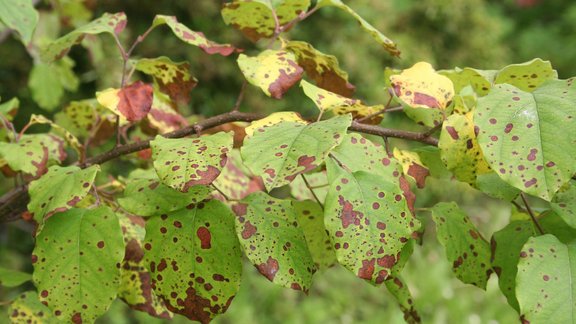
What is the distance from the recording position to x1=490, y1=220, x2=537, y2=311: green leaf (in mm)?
728

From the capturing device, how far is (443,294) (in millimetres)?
3236

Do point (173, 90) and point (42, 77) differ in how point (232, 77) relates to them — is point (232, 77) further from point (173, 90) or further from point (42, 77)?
point (173, 90)

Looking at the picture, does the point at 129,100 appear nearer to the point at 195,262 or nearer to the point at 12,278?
the point at 195,262

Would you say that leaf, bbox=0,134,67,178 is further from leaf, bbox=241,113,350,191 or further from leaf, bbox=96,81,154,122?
leaf, bbox=241,113,350,191

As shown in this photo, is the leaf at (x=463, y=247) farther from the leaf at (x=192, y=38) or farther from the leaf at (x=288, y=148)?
the leaf at (x=192, y=38)

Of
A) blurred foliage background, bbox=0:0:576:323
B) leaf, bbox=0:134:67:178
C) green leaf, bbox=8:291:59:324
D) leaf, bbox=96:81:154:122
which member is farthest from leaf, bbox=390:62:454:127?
blurred foliage background, bbox=0:0:576:323

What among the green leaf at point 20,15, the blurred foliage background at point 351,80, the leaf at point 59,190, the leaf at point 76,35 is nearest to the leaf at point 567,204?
the leaf at point 59,190

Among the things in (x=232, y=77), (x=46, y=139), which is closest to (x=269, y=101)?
(x=232, y=77)

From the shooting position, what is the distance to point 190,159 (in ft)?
1.98

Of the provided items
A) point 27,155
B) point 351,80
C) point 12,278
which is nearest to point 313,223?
point 27,155

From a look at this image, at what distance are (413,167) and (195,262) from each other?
0.87 feet

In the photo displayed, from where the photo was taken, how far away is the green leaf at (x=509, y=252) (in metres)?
0.73

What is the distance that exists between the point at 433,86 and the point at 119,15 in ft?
1.47

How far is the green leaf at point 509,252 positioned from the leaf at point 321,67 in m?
0.28
